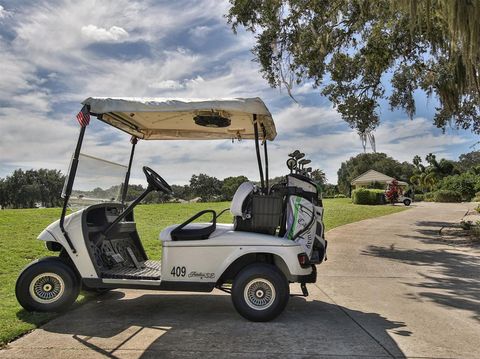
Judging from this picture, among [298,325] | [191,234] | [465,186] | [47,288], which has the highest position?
[465,186]

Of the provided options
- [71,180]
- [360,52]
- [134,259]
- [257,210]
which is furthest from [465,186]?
[71,180]

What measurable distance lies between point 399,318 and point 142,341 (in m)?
2.79

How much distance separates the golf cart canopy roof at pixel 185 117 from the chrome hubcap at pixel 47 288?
183 cm

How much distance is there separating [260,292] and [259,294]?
3cm

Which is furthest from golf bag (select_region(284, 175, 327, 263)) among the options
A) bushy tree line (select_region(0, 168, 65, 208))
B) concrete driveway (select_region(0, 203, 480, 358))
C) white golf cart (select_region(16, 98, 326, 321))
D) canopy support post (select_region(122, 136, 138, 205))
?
bushy tree line (select_region(0, 168, 65, 208))

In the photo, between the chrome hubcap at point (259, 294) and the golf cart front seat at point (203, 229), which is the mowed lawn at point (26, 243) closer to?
the golf cart front seat at point (203, 229)

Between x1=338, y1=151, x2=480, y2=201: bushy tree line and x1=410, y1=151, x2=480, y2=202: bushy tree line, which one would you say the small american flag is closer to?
x1=338, y1=151, x2=480, y2=201: bushy tree line

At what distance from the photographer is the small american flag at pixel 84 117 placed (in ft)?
16.2

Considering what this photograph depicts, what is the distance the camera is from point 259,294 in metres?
4.80

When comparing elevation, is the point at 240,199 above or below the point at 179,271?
above

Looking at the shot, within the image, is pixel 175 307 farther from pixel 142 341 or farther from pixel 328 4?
pixel 328 4

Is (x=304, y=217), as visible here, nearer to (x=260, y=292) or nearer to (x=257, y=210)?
(x=257, y=210)

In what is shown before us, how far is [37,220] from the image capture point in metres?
13.1

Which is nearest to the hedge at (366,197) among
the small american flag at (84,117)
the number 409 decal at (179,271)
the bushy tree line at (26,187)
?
the number 409 decal at (179,271)
